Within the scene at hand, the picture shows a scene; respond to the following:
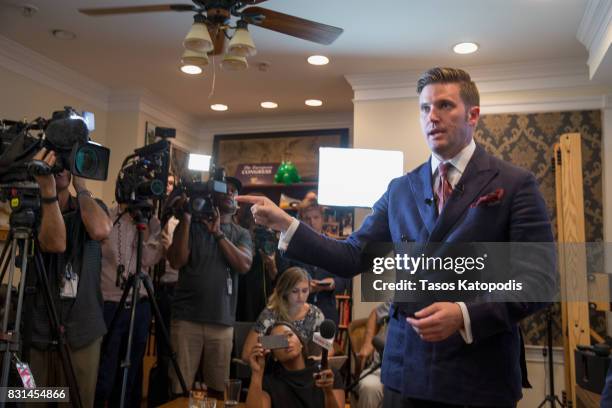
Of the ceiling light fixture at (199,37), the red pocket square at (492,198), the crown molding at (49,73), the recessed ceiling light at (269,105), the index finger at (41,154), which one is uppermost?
the recessed ceiling light at (269,105)

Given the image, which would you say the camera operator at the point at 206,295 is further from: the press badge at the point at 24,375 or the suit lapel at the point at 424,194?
the suit lapel at the point at 424,194

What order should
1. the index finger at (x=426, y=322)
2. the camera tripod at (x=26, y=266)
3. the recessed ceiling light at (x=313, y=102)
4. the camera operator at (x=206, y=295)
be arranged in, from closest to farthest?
the index finger at (x=426, y=322) → the camera tripod at (x=26, y=266) → the camera operator at (x=206, y=295) → the recessed ceiling light at (x=313, y=102)

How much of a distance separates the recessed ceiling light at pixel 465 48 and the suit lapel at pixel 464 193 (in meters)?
2.89

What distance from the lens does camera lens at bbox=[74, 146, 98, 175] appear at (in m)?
1.81

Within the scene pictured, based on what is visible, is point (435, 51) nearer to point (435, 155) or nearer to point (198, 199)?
point (198, 199)

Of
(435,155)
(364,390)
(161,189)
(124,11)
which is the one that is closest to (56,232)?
(161,189)

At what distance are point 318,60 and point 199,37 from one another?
5.83 feet

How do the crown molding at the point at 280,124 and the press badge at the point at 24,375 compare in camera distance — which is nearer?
the press badge at the point at 24,375

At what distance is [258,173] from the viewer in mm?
5789

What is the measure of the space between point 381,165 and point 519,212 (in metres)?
3.08

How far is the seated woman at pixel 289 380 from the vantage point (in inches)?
87.9

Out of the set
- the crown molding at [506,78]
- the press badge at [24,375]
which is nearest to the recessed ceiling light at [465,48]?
the crown molding at [506,78]

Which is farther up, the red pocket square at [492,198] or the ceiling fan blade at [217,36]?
the ceiling fan blade at [217,36]

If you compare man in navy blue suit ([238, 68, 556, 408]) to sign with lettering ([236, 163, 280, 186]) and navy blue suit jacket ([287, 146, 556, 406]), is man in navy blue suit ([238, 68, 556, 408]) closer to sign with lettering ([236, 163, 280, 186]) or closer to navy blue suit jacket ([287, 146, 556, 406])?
navy blue suit jacket ([287, 146, 556, 406])
